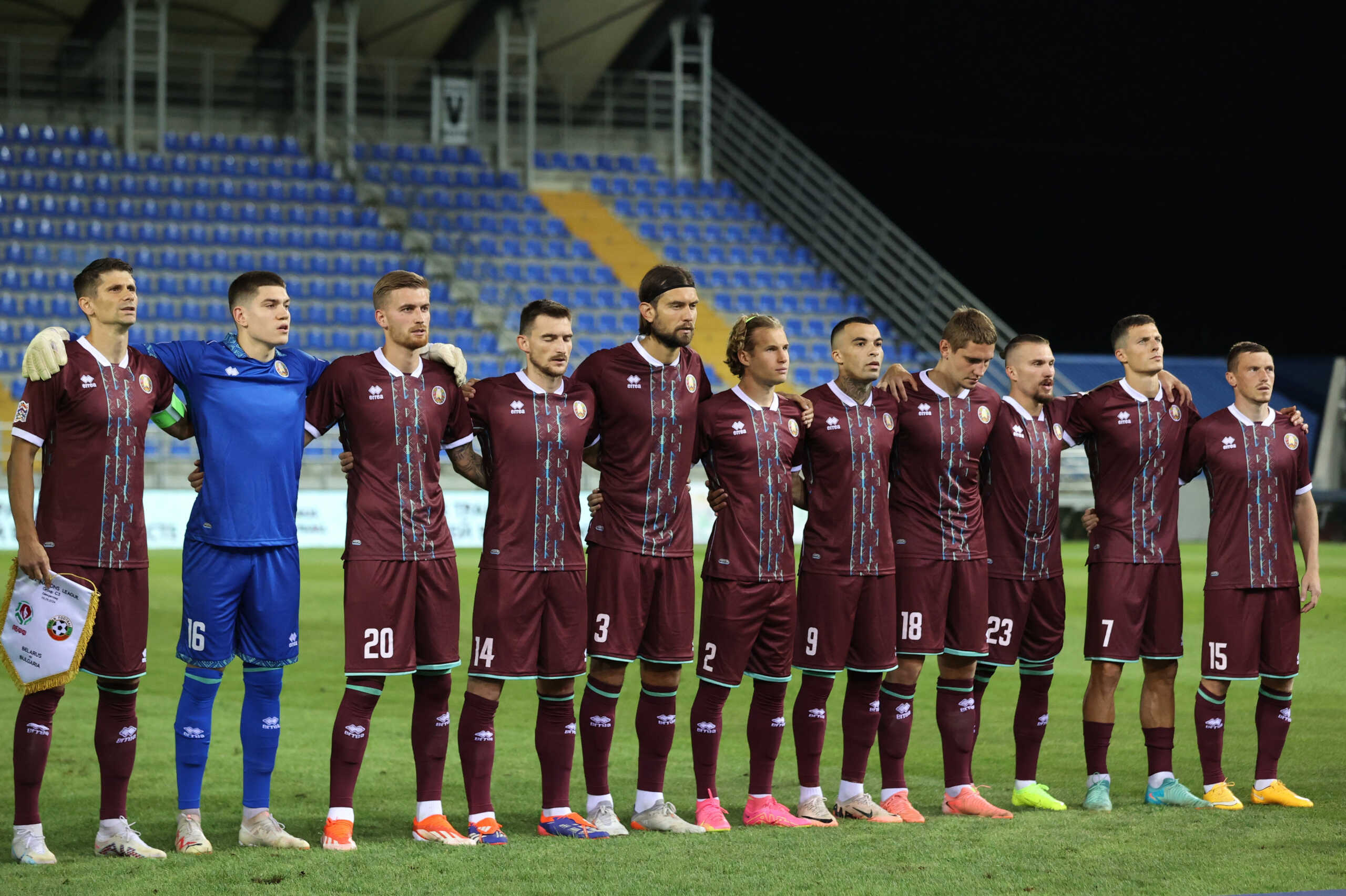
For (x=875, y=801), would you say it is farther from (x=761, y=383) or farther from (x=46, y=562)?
(x=46, y=562)

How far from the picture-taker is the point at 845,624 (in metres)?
6.45

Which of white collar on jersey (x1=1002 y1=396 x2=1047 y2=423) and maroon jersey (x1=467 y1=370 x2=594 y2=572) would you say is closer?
maroon jersey (x1=467 y1=370 x2=594 y2=572)

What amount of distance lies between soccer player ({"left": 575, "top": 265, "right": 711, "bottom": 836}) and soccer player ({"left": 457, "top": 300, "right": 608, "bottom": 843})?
0.36 ft

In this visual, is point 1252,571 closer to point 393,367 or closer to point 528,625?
point 528,625

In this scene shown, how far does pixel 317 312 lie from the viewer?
23.1 m

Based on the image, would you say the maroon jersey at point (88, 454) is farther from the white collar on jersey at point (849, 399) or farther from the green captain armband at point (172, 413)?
the white collar on jersey at point (849, 399)

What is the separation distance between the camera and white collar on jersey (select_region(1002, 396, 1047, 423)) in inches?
276

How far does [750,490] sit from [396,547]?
1505 mm

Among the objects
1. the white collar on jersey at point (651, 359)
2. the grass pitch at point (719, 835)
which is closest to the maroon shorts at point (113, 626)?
the grass pitch at point (719, 835)

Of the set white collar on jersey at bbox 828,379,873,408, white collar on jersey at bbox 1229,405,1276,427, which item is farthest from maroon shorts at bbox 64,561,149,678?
white collar on jersey at bbox 1229,405,1276,427

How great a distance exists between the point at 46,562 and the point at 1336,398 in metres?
29.1

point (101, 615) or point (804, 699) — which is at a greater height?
point (101, 615)

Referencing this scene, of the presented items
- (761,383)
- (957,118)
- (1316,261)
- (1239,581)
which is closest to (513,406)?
(761,383)

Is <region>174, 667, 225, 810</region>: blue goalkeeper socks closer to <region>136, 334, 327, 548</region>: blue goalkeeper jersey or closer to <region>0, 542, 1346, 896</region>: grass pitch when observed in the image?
<region>0, 542, 1346, 896</region>: grass pitch
